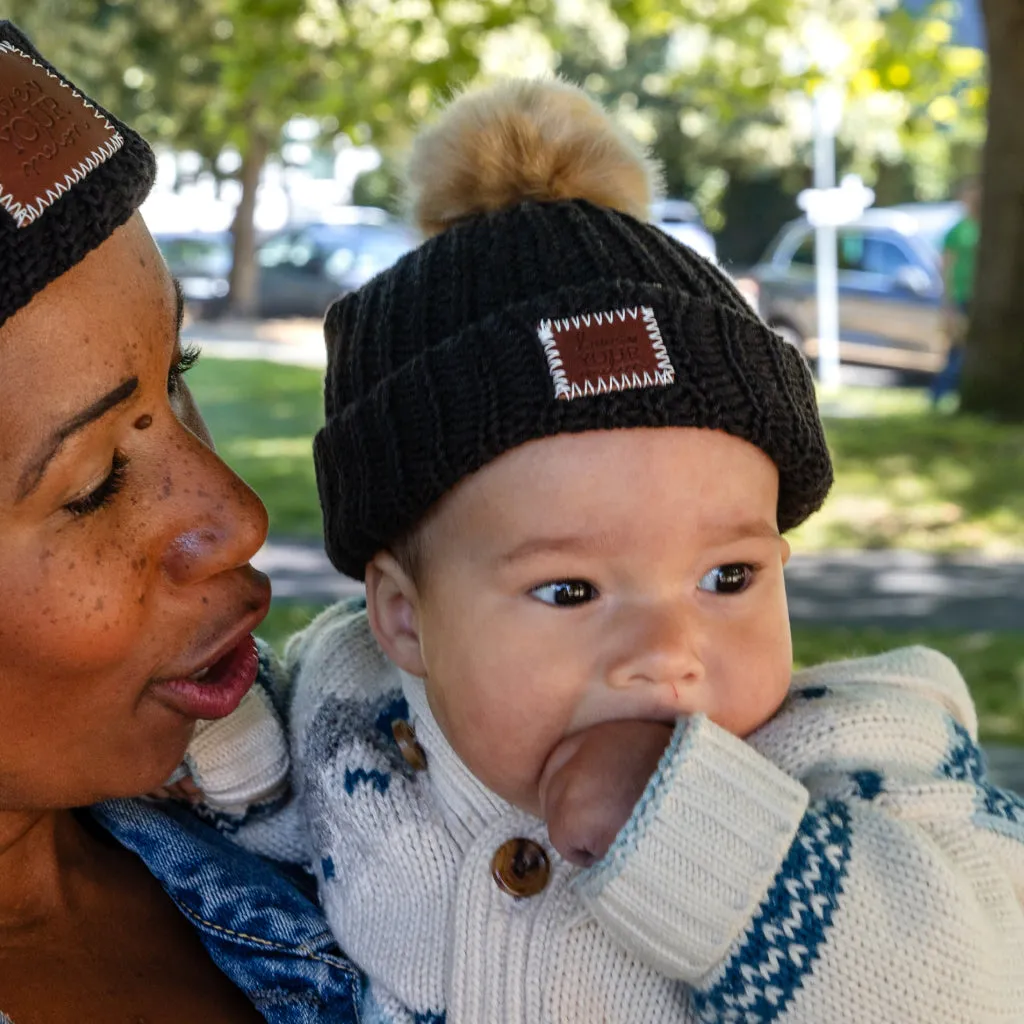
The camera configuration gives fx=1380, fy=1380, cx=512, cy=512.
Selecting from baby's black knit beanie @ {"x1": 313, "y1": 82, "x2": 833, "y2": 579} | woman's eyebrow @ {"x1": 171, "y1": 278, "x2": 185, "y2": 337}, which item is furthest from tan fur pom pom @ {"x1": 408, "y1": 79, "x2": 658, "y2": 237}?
woman's eyebrow @ {"x1": 171, "y1": 278, "x2": 185, "y2": 337}

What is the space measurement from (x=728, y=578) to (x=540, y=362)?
36 centimetres

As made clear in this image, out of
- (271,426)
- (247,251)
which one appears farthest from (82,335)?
(247,251)

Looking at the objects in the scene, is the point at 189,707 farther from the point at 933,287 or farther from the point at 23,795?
the point at 933,287

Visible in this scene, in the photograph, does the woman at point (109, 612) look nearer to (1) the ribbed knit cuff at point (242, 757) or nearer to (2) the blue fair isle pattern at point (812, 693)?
(1) the ribbed knit cuff at point (242, 757)

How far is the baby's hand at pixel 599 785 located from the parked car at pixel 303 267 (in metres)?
19.9

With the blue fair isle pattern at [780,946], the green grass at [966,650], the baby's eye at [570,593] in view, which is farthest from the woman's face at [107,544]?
the green grass at [966,650]

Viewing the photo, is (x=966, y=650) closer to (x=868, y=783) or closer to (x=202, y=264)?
(x=868, y=783)

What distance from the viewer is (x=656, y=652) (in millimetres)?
1618

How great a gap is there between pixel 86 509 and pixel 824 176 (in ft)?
58.0

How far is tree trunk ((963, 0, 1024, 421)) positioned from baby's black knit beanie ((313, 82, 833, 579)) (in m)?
8.86

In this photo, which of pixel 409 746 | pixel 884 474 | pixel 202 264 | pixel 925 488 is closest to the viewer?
pixel 409 746

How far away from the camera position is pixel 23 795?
1.64 meters

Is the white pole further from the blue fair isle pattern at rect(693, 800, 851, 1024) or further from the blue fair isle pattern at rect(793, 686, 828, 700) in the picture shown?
the blue fair isle pattern at rect(693, 800, 851, 1024)

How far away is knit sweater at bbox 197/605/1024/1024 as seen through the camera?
4.97 ft
